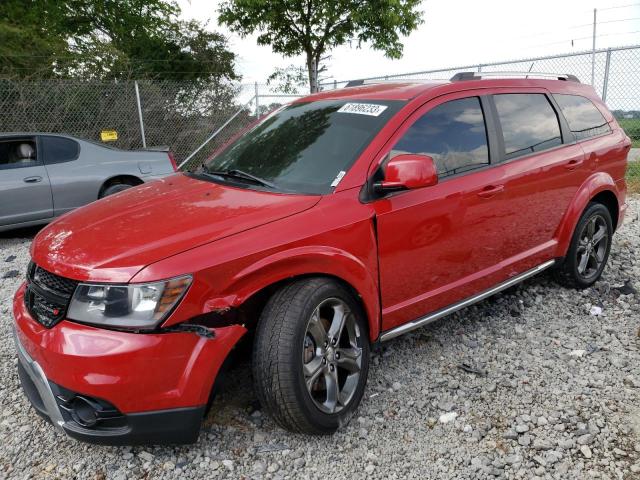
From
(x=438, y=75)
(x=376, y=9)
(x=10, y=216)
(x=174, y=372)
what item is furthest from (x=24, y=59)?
(x=174, y=372)

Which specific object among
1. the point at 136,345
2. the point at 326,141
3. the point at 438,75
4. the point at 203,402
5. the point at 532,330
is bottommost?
the point at 532,330

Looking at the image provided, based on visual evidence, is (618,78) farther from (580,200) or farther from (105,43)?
(105,43)

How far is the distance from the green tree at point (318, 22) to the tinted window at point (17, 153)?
26.4 feet

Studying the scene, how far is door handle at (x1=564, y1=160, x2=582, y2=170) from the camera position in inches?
148

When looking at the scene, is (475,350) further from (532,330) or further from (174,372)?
(174,372)

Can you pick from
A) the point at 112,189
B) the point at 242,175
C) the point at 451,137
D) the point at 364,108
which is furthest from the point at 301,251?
the point at 112,189

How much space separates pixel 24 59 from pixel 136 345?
12490 mm

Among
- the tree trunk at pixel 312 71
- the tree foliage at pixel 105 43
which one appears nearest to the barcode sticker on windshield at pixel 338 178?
the tree foliage at pixel 105 43

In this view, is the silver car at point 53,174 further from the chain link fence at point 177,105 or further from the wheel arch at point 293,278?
the wheel arch at point 293,278

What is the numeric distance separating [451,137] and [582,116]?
1.68 m

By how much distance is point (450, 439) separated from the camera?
8.28ft

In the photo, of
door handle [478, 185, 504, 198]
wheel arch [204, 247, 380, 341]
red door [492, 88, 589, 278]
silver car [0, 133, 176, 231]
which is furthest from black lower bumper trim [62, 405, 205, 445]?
silver car [0, 133, 176, 231]

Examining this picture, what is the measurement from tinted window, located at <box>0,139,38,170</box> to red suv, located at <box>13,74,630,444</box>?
4.11 metres

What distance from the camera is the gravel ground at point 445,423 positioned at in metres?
2.35
